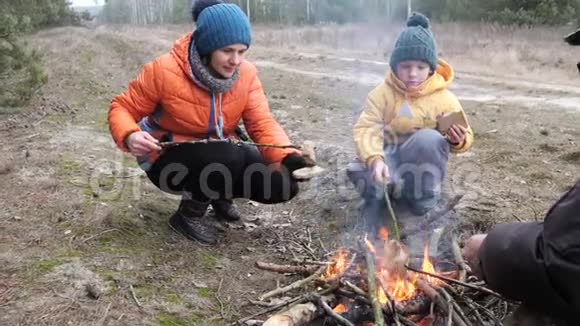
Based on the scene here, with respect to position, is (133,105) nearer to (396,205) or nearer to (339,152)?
(396,205)

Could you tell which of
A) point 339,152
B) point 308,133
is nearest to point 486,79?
point 308,133

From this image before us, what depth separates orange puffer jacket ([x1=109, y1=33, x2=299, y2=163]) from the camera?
9.96 feet

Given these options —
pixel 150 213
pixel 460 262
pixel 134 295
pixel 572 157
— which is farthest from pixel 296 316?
pixel 572 157

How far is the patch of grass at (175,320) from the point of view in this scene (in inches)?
93.9

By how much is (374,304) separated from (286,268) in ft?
2.26

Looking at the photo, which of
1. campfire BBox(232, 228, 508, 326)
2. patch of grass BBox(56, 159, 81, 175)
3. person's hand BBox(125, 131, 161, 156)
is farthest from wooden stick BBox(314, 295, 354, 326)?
patch of grass BBox(56, 159, 81, 175)

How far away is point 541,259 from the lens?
4.78 ft

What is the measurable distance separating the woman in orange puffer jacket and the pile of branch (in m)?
0.77

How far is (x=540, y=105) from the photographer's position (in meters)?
8.81

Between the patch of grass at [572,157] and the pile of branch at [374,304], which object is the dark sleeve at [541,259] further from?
the patch of grass at [572,157]

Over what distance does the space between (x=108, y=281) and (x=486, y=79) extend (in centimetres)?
1156

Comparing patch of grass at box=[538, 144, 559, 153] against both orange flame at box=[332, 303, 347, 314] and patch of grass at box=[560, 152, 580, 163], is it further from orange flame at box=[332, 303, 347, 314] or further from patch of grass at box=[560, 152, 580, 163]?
orange flame at box=[332, 303, 347, 314]

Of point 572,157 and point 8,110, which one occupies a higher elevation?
point 8,110

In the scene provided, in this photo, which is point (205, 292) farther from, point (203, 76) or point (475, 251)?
point (475, 251)
